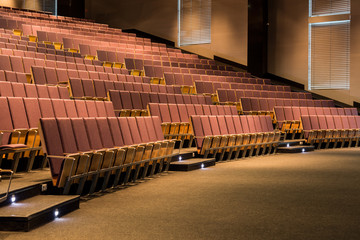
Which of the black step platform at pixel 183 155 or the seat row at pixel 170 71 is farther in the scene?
the seat row at pixel 170 71

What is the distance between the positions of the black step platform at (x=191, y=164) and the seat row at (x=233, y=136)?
0.08m

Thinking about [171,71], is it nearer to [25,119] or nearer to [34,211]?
[25,119]

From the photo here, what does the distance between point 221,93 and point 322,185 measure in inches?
56.0

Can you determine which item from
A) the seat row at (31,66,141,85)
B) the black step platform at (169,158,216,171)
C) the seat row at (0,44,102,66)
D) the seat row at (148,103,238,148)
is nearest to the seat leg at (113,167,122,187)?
the black step platform at (169,158,216,171)

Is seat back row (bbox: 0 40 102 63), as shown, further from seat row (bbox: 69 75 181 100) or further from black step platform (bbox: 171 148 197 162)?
black step platform (bbox: 171 148 197 162)

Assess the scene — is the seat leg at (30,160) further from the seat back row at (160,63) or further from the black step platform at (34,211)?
the seat back row at (160,63)

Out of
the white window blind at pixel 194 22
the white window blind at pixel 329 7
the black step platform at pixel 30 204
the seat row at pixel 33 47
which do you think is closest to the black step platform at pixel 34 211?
the black step platform at pixel 30 204

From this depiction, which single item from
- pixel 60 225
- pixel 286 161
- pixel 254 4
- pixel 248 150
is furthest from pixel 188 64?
pixel 60 225

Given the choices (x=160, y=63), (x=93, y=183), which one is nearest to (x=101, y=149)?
(x=93, y=183)

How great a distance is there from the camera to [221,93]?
2760 millimetres

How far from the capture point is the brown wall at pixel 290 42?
13.1ft

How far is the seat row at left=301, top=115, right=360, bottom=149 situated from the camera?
2.68 meters

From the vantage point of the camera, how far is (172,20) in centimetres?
477

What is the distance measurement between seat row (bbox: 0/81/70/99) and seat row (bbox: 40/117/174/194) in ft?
1.12
